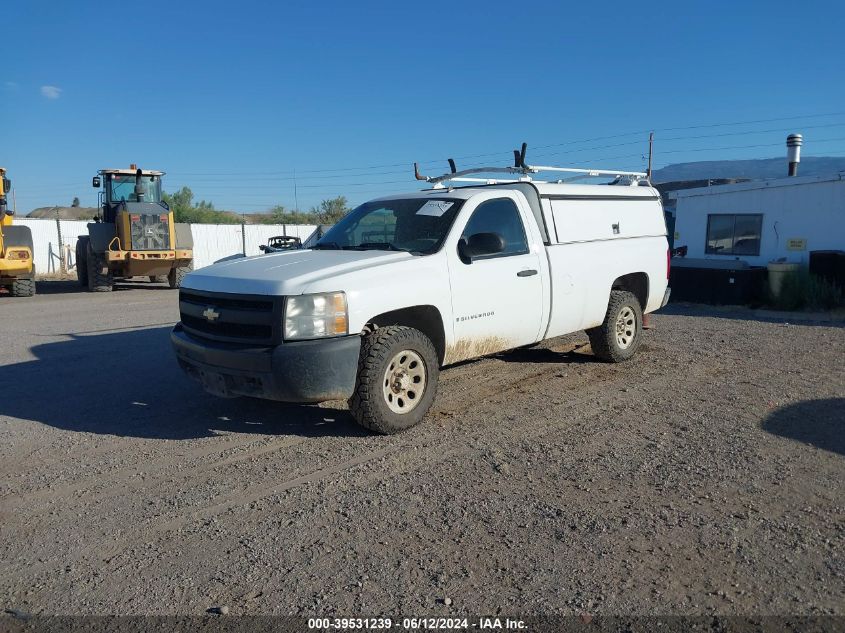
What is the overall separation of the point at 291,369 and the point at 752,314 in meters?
11.1

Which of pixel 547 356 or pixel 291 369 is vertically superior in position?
pixel 291 369

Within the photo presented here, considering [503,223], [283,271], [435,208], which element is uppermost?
[435,208]

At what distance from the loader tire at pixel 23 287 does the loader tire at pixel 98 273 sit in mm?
1644

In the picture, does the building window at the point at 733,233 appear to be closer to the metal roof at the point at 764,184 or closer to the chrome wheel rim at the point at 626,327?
the metal roof at the point at 764,184

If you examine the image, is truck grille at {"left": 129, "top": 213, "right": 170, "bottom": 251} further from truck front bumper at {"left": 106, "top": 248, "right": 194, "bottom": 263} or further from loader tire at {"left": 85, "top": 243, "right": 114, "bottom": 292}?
loader tire at {"left": 85, "top": 243, "right": 114, "bottom": 292}

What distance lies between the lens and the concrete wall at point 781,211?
14.5 metres

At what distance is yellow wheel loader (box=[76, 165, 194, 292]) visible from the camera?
18.4 metres

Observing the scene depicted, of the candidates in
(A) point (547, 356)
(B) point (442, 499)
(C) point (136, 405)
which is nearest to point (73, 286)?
(C) point (136, 405)

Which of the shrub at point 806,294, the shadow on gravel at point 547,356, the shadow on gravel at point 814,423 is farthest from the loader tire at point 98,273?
the shadow on gravel at point 814,423

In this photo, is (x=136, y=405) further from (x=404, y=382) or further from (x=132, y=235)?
(x=132, y=235)

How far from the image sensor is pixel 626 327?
818 cm

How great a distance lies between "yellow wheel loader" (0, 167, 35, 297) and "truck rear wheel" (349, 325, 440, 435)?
15033mm

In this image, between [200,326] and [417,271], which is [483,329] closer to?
[417,271]

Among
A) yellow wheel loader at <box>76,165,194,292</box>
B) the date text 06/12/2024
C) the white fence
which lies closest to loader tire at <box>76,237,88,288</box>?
yellow wheel loader at <box>76,165,194,292</box>
